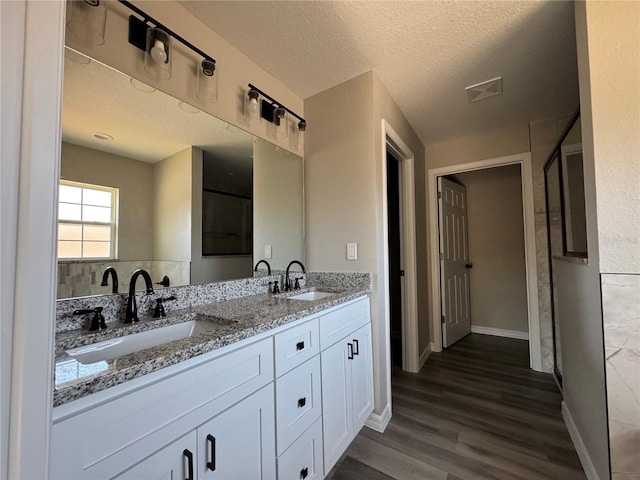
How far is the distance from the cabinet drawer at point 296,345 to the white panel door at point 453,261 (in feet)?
7.66

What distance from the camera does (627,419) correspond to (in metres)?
1.13

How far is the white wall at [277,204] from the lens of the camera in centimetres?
194

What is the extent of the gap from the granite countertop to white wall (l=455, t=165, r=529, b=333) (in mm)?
3052

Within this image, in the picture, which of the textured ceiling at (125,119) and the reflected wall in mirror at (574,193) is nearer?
the textured ceiling at (125,119)

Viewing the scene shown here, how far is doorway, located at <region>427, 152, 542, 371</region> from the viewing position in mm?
2652

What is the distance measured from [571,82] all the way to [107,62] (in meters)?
2.98

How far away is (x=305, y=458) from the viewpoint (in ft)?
4.05

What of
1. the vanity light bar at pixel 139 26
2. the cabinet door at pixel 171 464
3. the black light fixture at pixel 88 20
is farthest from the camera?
the vanity light bar at pixel 139 26

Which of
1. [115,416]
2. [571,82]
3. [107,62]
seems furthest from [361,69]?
[115,416]

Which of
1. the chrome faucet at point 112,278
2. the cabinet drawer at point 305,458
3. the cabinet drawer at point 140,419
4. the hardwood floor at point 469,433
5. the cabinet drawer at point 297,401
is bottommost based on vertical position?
the hardwood floor at point 469,433

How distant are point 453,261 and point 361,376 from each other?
234 cm

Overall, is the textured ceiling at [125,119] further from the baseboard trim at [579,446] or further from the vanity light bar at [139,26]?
the baseboard trim at [579,446]

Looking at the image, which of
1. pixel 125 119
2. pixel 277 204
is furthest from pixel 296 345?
pixel 125 119

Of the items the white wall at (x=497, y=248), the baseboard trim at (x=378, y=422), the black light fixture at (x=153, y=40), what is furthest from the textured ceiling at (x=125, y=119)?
the white wall at (x=497, y=248)
